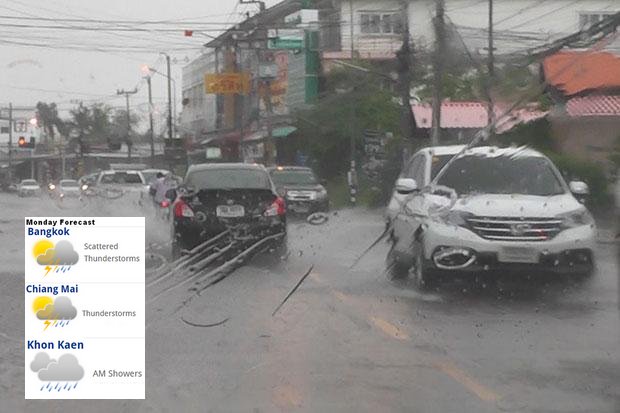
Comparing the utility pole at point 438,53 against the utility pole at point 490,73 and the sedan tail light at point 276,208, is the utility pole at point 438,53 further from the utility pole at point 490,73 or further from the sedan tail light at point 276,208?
the sedan tail light at point 276,208

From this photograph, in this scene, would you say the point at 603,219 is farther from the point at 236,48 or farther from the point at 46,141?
the point at 46,141

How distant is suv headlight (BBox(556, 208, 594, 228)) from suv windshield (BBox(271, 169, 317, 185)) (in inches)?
257

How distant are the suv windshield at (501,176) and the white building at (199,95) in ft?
17.4

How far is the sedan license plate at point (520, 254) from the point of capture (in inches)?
404

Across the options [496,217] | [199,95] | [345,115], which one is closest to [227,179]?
[199,95]

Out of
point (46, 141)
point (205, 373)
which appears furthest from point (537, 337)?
point (46, 141)

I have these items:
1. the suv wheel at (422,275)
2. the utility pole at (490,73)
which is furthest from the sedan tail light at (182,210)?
the utility pole at (490,73)

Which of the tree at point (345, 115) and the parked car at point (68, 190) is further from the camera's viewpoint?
the parked car at point (68, 190)

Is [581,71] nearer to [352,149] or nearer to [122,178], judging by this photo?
[352,149]

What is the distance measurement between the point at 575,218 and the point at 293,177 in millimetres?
7751

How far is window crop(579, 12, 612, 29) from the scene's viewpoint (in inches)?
324

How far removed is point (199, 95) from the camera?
15.8 metres

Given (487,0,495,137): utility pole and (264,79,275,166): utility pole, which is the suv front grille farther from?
(264,79,275,166): utility pole

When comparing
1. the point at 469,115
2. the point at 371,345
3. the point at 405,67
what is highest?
the point at 405,67
